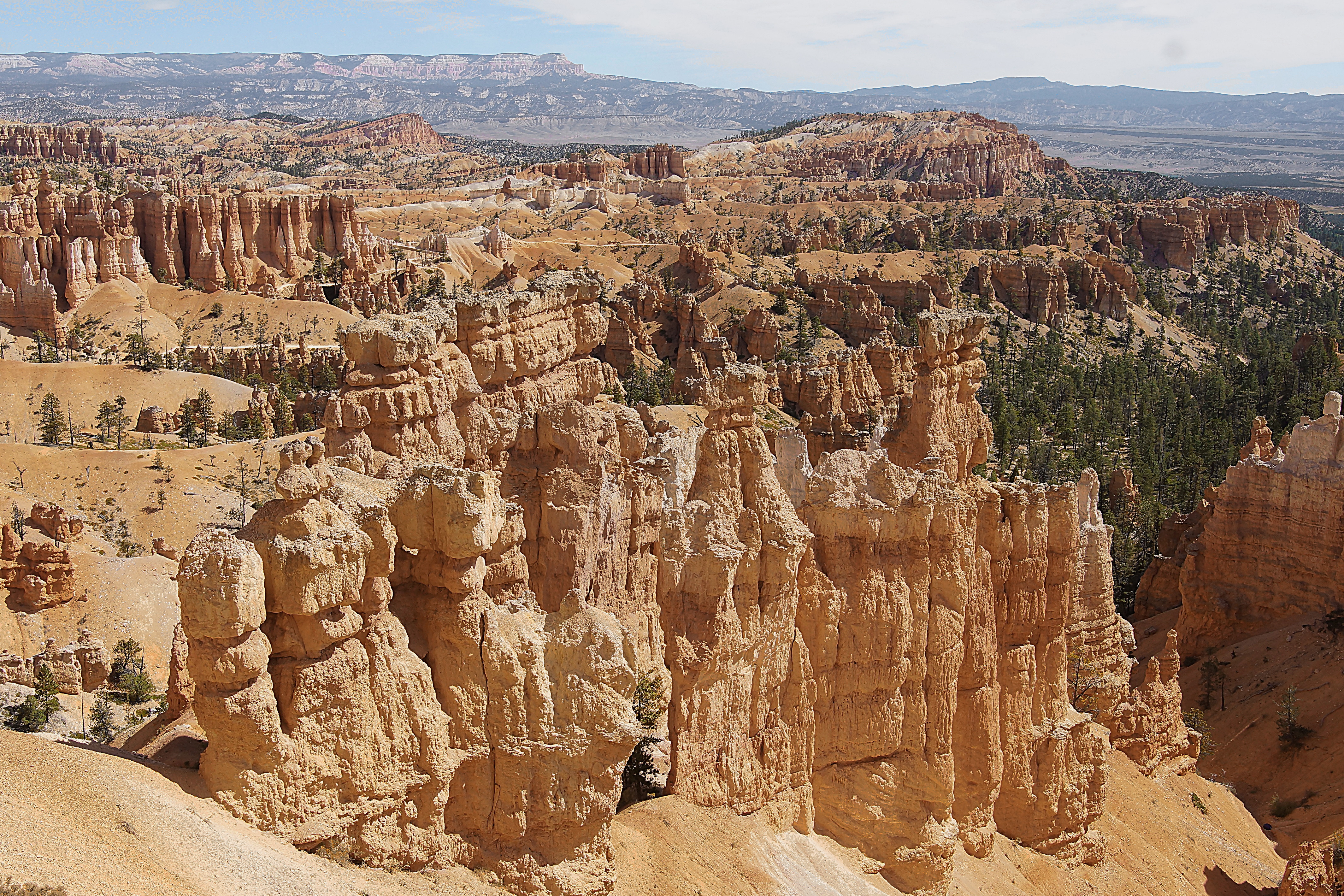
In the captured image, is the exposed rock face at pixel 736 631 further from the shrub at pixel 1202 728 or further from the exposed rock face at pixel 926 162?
the exposed rock face at pixel 926 162

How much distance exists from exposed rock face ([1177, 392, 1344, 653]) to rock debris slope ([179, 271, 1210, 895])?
11007 mm

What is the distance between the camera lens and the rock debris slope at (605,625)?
36.0 ft

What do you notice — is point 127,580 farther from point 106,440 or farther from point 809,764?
point 809,764

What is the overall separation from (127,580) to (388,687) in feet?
84.8

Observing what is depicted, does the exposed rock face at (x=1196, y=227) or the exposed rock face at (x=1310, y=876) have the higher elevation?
the exposed rock face at (x=1196, y=227)

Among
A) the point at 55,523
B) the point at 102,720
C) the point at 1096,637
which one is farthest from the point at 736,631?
the point at 55,523

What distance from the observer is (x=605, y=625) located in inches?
483

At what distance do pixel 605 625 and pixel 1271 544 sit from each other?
29.2m

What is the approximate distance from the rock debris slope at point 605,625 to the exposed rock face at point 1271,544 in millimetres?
11007

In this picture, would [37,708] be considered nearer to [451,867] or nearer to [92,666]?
[92,666]

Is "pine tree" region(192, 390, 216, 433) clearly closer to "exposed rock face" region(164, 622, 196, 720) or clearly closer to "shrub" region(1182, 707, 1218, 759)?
"exposed rock face" region(164, 622, 196, 720)

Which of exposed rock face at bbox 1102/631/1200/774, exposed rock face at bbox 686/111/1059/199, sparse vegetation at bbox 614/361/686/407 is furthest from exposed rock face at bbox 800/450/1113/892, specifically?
exposed rock face at bbox 686/111/1059/199

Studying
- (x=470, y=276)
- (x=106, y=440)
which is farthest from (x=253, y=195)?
(x=106, y=440)

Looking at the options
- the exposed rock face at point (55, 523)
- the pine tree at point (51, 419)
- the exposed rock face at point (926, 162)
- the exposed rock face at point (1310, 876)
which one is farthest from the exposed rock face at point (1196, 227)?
the exposed rock face at point (55, 523)
